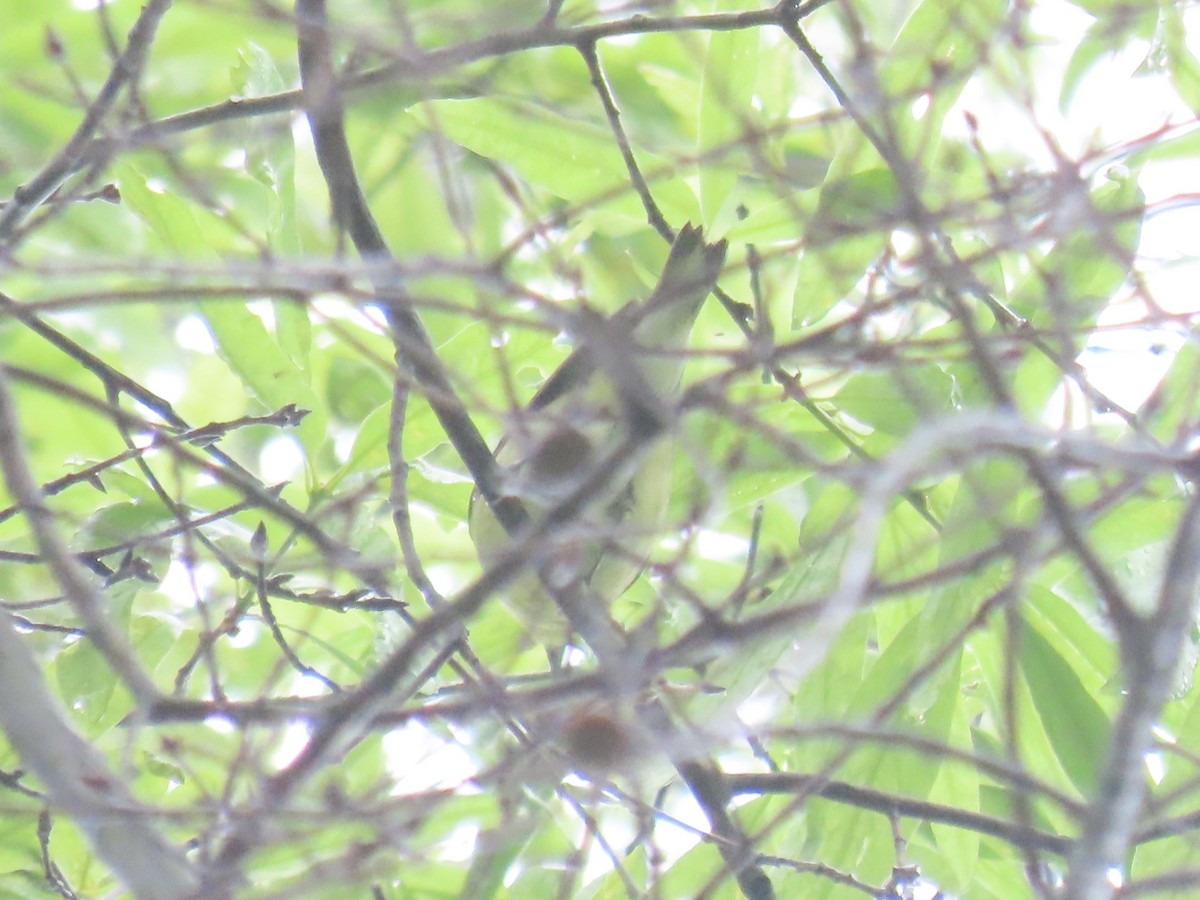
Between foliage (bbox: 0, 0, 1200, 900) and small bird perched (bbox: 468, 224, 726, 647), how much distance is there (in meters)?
0.04

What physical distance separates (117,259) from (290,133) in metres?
1.14

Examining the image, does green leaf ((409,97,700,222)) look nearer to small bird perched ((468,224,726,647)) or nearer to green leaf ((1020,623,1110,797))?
small bird perched ((468,224,726,647))

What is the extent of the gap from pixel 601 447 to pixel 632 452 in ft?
2.19

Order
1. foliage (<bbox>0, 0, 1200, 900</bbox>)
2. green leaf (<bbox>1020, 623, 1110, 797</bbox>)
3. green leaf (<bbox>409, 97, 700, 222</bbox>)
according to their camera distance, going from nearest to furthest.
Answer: foliage (<bbox>0, 0, 1200, 900</bbox>) < green leaf (<bbox>1020, 623, 1110, 797</bbox>) < green leaf (<bbox>409, 97, 700, 222</bbox>)

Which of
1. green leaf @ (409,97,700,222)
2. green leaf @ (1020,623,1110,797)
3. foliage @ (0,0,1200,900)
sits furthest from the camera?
green leaf @ (409,97,700,222)

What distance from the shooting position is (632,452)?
3.87ft

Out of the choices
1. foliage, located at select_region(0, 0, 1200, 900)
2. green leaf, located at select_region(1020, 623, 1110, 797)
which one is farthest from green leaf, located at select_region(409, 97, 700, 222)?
green leaf, located at select_region(1020, 623, 1110, 797)

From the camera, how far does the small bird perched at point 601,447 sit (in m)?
1.33

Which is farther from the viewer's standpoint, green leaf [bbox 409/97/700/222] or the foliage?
green leaf [bbox 409/97/700/222]

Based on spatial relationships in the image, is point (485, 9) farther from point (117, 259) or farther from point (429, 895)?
point (429, 895)

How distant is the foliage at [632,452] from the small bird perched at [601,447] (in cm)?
4

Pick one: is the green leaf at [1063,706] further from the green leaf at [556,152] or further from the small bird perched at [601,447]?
the green leaf at [556,152]

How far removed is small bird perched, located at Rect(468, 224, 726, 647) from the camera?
1.33m

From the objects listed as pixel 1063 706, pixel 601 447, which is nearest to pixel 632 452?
pixel 601 447
